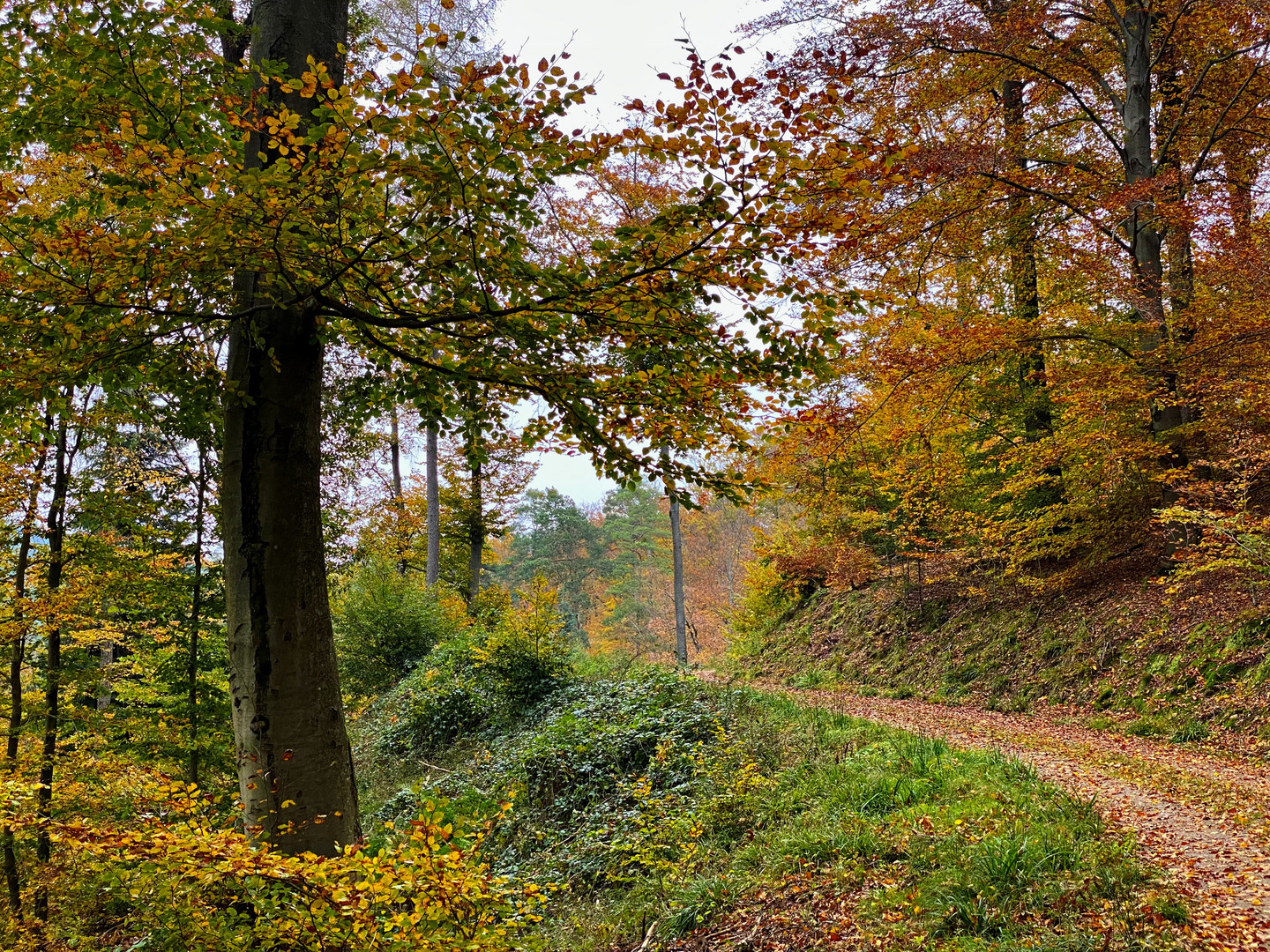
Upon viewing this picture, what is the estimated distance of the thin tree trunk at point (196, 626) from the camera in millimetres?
7012

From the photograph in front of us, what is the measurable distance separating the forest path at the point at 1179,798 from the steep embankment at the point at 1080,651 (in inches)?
22.3

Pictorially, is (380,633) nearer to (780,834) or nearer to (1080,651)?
(780,834)

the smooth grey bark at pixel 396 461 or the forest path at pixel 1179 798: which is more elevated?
the smooth grey bark at pixel 396 461

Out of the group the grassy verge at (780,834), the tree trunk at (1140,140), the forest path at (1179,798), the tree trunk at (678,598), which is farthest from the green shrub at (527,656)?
the tree trunk at (1140,140)

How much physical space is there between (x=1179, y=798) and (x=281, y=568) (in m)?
6.17

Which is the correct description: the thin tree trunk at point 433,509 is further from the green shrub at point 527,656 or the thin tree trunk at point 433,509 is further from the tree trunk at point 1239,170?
the tree trunk at point 1239,170

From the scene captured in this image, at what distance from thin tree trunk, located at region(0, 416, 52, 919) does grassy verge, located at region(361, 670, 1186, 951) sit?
10.4 feet

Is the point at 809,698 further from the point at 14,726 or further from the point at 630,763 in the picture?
the point at 14,726

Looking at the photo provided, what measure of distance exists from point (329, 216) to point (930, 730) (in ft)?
24.6

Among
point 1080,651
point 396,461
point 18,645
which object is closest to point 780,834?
point 1080,651

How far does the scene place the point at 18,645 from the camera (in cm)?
684

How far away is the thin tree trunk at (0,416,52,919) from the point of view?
252 inches

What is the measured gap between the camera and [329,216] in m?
2.71

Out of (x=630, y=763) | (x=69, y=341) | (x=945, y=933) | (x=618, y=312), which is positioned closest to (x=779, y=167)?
(x=618, y=312)
